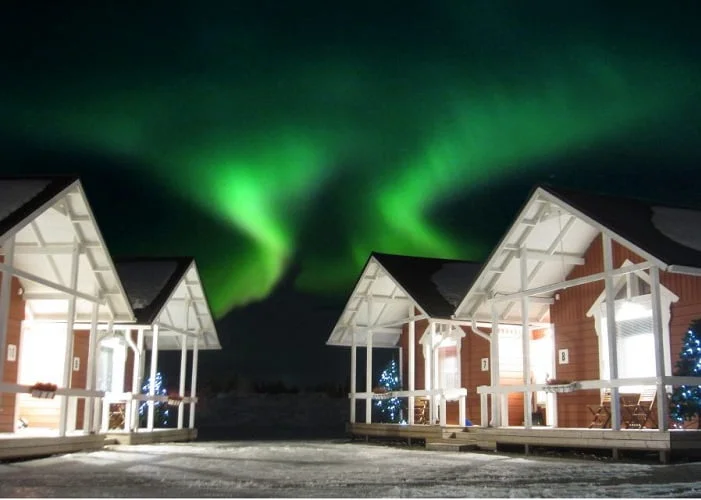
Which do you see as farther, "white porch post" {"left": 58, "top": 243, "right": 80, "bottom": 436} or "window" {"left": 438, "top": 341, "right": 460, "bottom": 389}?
"window" {"left": 438, "top": 341, "right": 460, "bottom": 389}

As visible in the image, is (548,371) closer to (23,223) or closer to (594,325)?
(594,325)

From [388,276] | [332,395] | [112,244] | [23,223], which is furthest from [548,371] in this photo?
[112,244]

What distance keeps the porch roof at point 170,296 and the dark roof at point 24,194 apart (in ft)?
20.1

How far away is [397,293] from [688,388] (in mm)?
12356

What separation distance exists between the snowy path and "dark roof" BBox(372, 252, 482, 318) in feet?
23.1

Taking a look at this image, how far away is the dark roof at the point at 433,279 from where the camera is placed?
22516 millimetres

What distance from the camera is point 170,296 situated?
22406 millimetres

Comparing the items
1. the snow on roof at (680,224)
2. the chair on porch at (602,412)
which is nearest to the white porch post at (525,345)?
the chair on porch at (602,412)

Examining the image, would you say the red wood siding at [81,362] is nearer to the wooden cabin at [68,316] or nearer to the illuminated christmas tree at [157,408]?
the wooden cabin at [68,316]

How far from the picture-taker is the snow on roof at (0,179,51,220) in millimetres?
13987

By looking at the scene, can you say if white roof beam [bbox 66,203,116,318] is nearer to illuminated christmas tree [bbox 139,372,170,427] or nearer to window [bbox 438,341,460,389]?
illuminated christmas tree [bbox 139,372,170,427]

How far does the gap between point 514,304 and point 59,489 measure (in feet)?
48.8

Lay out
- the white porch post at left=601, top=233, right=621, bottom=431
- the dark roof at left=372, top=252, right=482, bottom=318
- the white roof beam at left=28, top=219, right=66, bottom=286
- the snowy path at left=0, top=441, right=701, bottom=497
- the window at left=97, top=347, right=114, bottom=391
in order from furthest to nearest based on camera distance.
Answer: the window at left=97, top=347, right=114, bottom=391, the dark roof at left=372, top=252, right=482, bottom=318, the white roof beam at left=28, top=219, right=66, bottom=286, the white porch post at left=601, top=233, right=621, bottom=431, the snowy path at left=0, top=441, right=701, bottom=497

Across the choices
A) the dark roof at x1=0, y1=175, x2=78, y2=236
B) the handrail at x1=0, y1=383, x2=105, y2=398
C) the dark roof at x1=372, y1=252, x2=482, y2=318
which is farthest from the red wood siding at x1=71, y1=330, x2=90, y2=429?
the dark roof at x1=372, y1=252, x2=482, y2=318
